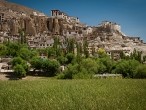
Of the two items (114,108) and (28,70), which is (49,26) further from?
(114,108)

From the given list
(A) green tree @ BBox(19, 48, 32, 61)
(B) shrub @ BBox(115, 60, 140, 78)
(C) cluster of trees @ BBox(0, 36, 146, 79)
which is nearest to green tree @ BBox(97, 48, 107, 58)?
(C) cluster of trees @ BBox(0, 36, 146, 79)

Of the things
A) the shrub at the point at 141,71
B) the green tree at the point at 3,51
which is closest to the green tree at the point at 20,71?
the shrub at the point at 141,71

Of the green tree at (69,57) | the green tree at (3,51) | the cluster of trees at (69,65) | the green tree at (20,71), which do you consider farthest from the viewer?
the green tree at (3,51)

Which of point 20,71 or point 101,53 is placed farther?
point 101,53

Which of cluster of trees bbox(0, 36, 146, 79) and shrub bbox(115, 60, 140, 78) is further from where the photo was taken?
shrub bbox(115, 60, 140, 78)

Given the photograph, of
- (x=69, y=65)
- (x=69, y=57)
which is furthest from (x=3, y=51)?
(x=69, y=65)

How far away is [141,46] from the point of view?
104m

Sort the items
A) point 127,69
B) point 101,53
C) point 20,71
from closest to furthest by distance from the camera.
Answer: point 20,71, point 127,69, point 101,53

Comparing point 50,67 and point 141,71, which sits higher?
point 50,67

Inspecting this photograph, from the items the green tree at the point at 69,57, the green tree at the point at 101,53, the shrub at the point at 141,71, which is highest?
the green tree at the point at 101,53

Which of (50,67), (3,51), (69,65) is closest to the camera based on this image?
(69,65)

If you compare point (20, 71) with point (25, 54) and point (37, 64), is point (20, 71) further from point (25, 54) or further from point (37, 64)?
point (25, 54)

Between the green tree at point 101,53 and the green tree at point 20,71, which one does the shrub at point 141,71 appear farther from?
the green tree at point 101,53

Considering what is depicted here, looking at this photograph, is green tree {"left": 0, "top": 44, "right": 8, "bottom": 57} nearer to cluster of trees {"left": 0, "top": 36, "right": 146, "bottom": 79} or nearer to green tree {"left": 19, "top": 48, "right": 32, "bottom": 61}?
cluster of trees {"left": 0, "top": 36, "right": 146, "bottom": 79}
